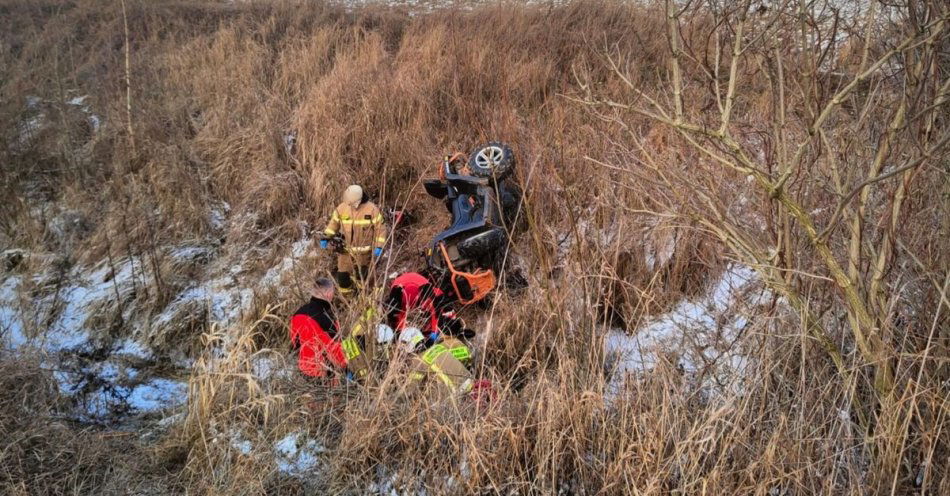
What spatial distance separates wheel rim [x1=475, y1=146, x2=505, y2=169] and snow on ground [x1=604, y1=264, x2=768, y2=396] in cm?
135

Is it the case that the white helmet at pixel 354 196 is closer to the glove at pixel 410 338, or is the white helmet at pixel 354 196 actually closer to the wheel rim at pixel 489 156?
the wheel rim at pixel 489 156

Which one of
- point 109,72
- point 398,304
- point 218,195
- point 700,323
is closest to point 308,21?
point 109,72

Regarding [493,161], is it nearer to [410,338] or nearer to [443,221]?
[443,221]

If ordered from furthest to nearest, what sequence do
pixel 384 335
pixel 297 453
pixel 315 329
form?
pixel 315 329, pixel 384 335, pixel 297 453

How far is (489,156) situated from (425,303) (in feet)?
3.73

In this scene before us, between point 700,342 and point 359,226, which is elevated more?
point 700,342

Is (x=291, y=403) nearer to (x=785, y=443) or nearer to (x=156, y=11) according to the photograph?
(x=785, y=443)

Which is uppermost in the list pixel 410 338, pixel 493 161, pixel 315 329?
pixel 493 161

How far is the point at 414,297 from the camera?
3918mm

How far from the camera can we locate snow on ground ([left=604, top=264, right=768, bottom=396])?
2.61 meters

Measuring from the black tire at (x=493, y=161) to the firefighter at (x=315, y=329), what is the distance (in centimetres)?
128

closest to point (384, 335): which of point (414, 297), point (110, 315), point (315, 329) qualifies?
point (315, 329)

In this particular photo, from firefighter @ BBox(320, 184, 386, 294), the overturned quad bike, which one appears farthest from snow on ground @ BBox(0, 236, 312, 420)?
the overturned quad bike

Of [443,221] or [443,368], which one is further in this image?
[443,221]
